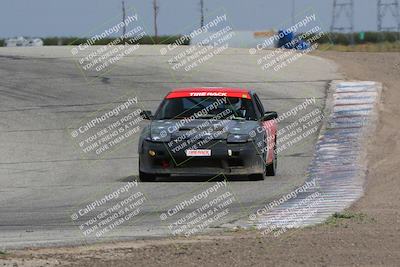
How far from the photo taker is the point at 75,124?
24.7 metres

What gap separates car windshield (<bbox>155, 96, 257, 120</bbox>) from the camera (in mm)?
16531

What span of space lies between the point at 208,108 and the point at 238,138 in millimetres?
967

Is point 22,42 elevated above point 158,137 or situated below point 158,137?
below

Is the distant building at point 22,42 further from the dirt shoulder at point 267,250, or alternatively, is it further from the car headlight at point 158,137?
the dirt shoulder at point 267,250

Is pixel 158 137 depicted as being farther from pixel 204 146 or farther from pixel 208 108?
pixel 208 108

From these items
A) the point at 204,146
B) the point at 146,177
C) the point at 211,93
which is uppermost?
the point at 211,93

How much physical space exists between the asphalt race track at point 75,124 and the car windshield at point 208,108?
0.99 meters

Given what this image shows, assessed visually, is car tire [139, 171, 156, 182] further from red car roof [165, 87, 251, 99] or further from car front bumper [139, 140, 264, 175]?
red car roof [165, 87, 251, 99]

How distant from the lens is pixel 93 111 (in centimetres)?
2714

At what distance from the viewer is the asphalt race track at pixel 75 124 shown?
1227 cm

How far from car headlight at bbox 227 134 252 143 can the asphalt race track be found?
0.62 meters

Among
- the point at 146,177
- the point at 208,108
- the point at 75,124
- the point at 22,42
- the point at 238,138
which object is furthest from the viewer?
the point at 22,42

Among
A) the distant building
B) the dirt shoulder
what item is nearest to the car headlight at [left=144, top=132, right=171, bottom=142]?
the dirt shoulder

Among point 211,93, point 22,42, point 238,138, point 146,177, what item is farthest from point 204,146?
point 22,42
